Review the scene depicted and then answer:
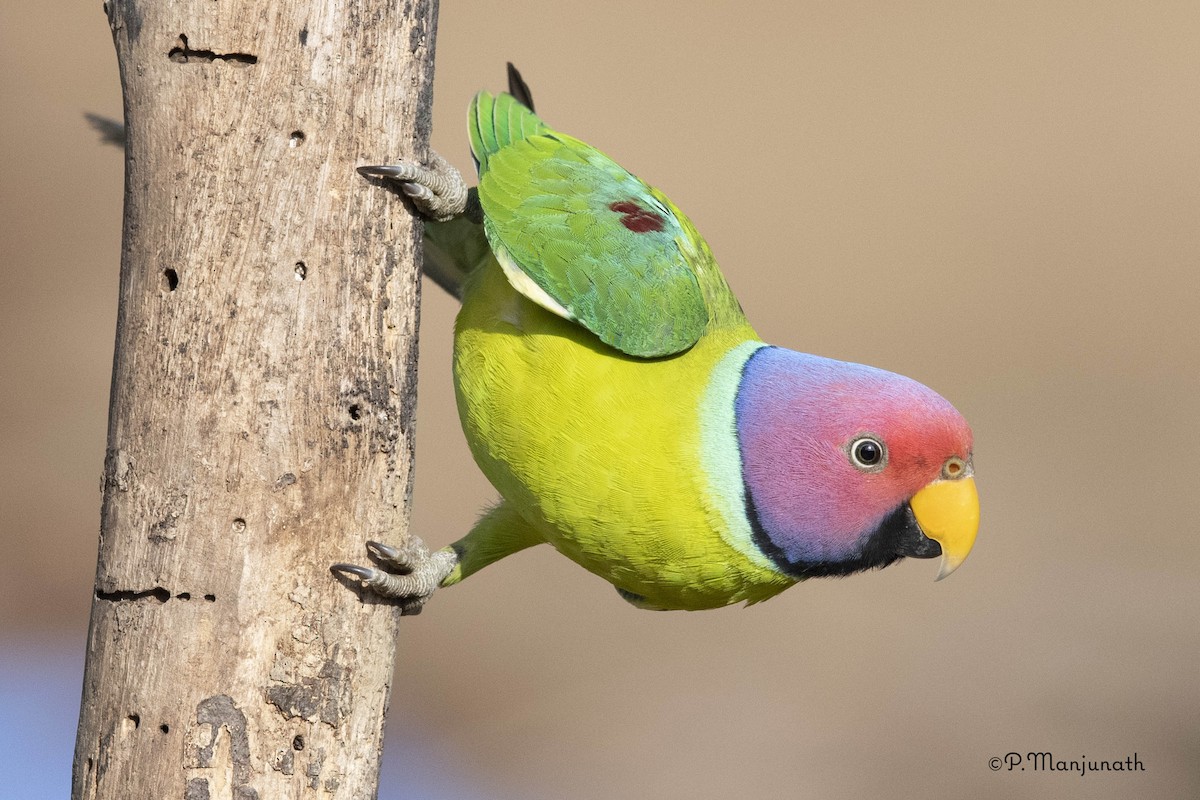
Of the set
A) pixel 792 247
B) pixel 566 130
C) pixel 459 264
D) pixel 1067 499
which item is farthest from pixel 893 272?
pixel 459 264

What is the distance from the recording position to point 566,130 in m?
7.20

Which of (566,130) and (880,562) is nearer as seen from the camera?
(880,562)

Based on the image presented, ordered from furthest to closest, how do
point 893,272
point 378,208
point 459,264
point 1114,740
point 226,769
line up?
1. point 893,272
2. point 1114,740
3. point 459,264
4. point 378,208
5. point 226,769

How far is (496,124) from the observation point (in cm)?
369

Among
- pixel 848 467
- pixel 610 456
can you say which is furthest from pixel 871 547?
pixel 610 456

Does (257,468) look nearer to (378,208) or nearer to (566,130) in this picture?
(378,208)

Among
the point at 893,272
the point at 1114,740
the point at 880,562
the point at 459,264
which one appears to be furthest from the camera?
the point at 893,272

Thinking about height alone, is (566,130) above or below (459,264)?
above

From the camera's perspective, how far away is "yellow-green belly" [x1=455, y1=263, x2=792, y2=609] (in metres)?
2.80

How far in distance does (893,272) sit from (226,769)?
5.74 metres

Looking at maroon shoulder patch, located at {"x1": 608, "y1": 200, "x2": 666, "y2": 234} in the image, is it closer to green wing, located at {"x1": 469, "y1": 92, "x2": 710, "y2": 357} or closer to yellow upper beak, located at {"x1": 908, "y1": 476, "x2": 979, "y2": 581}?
green wing, located at {"x1": 469, "y1": 92, "x2": 710, "y2": 357}

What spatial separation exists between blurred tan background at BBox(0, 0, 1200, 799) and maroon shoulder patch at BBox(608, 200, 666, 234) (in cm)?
333

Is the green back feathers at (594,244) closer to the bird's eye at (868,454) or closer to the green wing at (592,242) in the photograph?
the green wing at (592,242)

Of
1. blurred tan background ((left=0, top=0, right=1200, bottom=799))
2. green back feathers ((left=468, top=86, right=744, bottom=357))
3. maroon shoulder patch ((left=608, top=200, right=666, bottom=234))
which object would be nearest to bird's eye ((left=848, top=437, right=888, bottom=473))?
green back feathers ((left=468, top=86, right=744, bottom=357))
